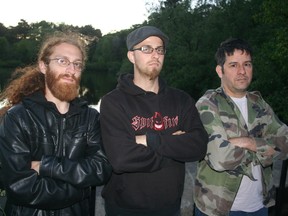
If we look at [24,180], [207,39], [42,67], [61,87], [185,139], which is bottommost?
[24,180]

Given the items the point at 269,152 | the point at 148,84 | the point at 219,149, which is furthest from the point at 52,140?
the point at 269,152

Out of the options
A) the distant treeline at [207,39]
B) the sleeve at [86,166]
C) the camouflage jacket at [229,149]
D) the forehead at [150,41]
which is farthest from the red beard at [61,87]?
the distant treeline at [207,39]

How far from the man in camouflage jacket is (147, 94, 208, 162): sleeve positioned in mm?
184

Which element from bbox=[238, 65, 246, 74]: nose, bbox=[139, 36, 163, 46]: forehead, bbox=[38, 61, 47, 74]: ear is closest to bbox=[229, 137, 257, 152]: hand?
bbox=[238, 65, 246, 74]: nose

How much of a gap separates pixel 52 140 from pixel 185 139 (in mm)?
1232

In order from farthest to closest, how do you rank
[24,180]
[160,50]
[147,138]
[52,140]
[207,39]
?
[207,39] < [160,50] < [147,138] < [52,140] < [24,180]

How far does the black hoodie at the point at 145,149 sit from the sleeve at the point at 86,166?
86 mm

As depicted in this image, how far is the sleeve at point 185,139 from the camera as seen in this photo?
9.03 ft

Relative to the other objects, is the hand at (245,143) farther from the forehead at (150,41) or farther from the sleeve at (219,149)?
the forehead at (150,41)

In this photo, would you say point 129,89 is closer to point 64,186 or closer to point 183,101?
point 183,101

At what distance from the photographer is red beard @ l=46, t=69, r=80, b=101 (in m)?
2.71

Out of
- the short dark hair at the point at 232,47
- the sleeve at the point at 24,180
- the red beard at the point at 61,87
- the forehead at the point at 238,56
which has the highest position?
the short dark hair at the point at 232,47

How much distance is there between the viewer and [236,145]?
3107 mm

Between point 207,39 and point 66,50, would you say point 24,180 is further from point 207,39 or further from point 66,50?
point 207,39
